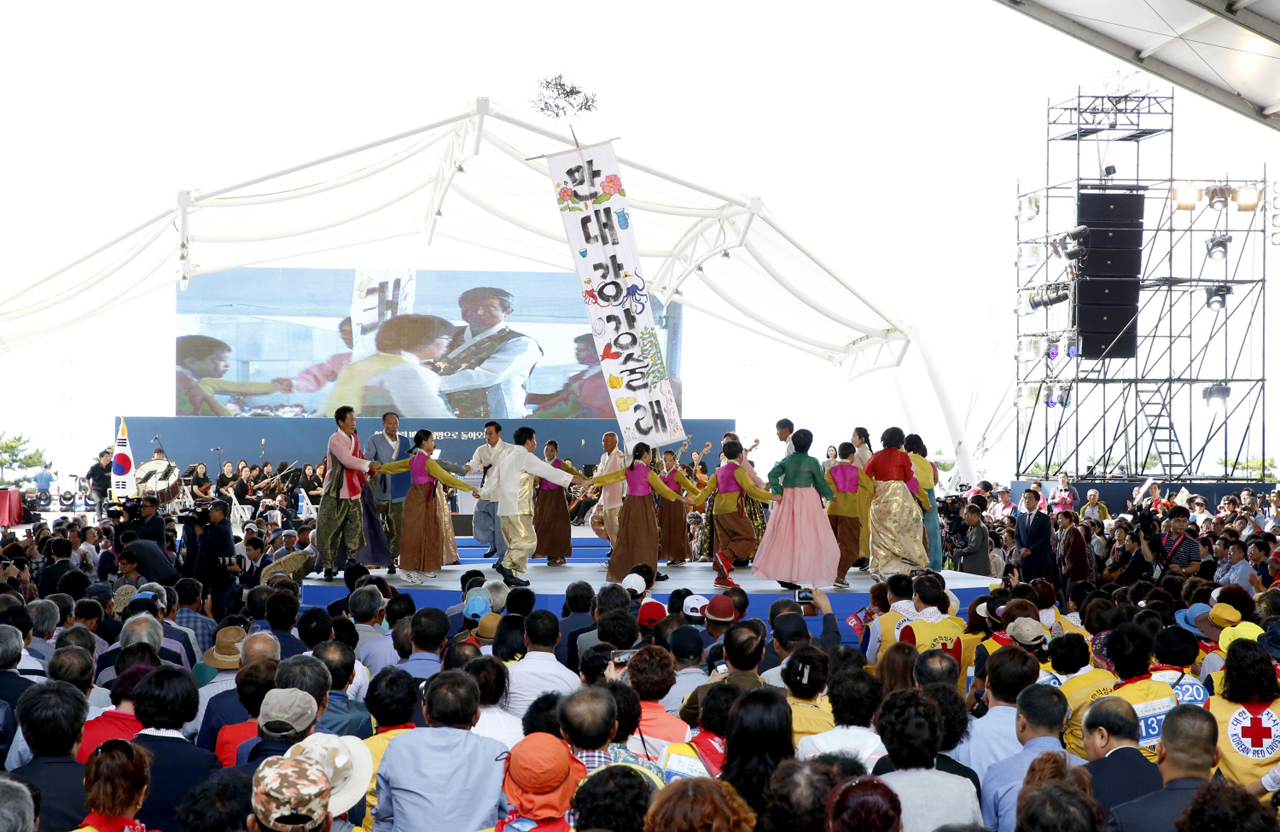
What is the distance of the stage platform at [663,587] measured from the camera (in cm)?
905

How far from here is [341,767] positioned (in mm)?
2896

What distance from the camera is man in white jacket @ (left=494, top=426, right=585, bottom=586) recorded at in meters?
9.53

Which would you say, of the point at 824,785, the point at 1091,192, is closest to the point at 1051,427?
the point at 1091,192

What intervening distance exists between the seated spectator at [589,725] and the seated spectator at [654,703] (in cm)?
40

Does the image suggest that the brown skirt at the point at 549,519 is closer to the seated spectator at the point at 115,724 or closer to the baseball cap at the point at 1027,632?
the baseball cap at the point at 1027,632

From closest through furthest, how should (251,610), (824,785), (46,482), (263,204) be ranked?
(824,785), (251,610), (263,204), (46,482)

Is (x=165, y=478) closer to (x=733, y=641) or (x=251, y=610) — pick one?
(x=251, y=610)

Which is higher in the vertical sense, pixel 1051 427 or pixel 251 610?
pixel 1051 427

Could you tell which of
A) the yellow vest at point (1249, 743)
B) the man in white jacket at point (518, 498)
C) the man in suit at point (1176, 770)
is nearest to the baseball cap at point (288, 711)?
the man in suit at point (1176, 770)

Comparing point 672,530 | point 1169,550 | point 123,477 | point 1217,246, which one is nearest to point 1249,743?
point 1169,550

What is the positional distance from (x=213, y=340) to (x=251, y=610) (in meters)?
22.8

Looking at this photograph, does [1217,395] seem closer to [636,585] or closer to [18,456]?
[636,585]

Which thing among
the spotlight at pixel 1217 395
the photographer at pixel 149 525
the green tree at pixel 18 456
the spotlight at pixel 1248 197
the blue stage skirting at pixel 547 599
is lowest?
the blue stage skirting at pixel 547 599

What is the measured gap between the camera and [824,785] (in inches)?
102
